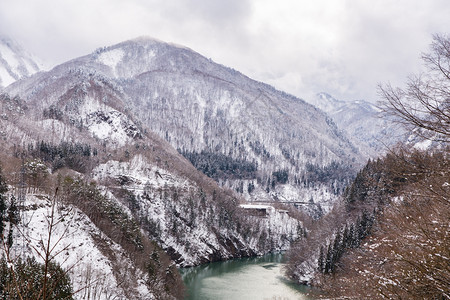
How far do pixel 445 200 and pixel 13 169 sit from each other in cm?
7983

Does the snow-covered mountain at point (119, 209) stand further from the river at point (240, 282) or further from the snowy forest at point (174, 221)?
the river at point (240, 282)

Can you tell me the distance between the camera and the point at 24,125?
15800 centimetres

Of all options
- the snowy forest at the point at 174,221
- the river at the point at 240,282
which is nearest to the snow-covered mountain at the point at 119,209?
the snowy forest at the point at 174,221

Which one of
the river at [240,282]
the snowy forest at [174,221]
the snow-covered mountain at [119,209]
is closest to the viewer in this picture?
the snowy forest at [174,221]

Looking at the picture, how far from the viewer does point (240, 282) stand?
7075cm

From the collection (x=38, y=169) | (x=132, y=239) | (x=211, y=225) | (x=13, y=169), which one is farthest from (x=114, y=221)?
(x=211, y=225)

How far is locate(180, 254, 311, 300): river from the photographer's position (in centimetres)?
5855

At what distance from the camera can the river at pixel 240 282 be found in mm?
58553

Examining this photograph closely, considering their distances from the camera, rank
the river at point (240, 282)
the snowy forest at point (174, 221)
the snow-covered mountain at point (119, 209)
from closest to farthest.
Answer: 1. the snowy forest at point (174, 221)
2. the snow-covered mountain at point (119, 209)
3. the river at point (240, 282)

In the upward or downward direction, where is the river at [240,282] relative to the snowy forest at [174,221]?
downward

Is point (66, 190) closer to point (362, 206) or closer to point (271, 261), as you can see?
point (362, 206)

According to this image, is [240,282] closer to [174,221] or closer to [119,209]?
[119,209]

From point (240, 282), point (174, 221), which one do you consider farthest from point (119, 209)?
point (174, 221)

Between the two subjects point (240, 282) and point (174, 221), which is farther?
point (174, 221)
